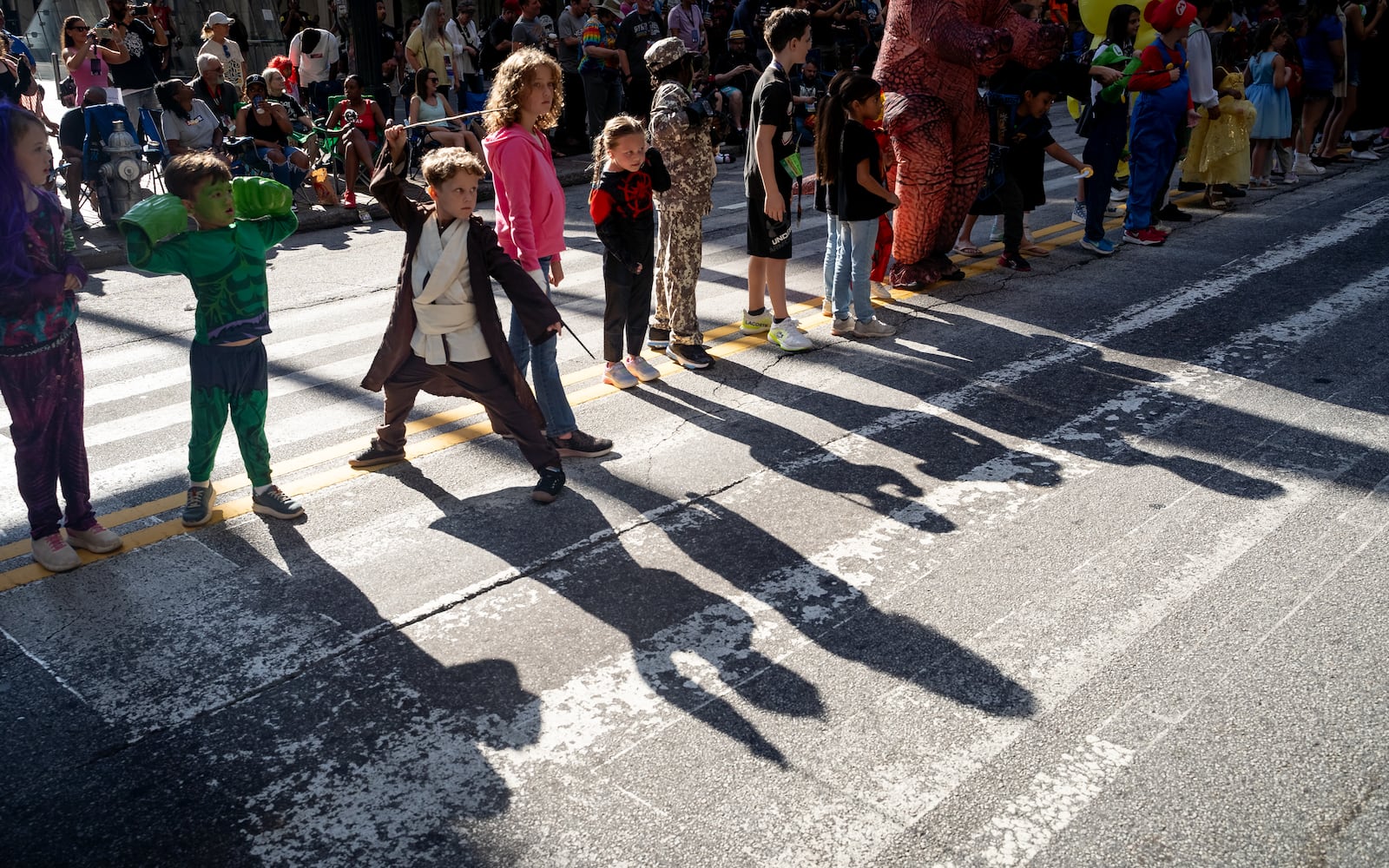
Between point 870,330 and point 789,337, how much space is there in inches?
23.9

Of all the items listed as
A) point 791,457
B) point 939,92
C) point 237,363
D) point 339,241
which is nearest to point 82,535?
point 237,363

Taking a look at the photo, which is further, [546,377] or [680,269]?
[680,269]

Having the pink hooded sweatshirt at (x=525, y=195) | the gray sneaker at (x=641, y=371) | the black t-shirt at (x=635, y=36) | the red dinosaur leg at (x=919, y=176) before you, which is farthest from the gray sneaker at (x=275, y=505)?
the black t-shirt at (x=635, y=36)

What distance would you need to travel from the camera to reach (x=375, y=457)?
227 inches

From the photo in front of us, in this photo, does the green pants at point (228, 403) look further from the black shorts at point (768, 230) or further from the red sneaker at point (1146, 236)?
Result: the red sneaker at point (1146, 236)

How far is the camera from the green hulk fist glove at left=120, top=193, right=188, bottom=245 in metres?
4.61

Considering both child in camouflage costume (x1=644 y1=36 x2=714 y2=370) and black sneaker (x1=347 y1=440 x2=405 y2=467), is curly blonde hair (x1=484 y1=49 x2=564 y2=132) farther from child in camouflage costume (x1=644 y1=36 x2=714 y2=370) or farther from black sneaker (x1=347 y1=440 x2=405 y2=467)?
black sneaker (x1=347 y1=440 x2=405 y2=467)

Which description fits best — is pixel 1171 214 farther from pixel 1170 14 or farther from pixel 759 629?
pixel 759 629

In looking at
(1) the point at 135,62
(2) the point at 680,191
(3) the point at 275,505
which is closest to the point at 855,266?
(2) the point at 680,191

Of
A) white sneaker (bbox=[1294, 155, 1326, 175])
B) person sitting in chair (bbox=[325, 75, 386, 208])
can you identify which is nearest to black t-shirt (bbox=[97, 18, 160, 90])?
person sitting in chair (bbox=[325, 75, 386, 208])

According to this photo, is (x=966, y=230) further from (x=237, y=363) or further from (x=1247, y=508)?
(x=237, y=363)

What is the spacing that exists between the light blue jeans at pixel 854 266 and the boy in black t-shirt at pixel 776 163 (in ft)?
1.37

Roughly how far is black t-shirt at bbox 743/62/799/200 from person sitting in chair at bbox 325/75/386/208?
6.75 metres

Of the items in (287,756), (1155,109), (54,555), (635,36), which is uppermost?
(635,36)
